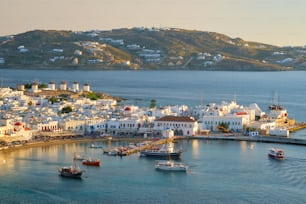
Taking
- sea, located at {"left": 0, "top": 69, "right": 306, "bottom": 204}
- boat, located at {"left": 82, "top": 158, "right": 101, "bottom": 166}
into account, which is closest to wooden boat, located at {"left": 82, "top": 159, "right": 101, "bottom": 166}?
boat, located at {"left": 82, "top": 158, "right": 101, "bottom": 166}

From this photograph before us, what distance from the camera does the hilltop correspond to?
76.6 m

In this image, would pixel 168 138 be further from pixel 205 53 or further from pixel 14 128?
pixel 205 53

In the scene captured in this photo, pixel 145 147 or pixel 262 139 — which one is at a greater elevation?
pixel 262 139

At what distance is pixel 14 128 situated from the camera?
806 inches

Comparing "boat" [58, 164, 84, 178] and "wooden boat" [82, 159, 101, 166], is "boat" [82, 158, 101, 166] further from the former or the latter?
"boat" [58, 164, 84, 178]

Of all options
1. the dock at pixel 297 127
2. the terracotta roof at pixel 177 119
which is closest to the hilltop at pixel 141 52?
the dock at pixel 297 127

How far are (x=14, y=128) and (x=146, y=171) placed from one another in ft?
19.3

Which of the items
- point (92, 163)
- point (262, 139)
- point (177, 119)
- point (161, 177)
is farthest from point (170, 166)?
point (177, 119)

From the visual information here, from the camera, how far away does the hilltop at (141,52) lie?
76.6 metres

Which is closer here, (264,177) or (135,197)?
(135,197)

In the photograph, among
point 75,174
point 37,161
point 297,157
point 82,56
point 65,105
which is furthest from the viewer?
point 82,56

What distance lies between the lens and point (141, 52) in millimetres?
84188

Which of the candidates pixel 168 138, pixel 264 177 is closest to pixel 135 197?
pixel 264 177

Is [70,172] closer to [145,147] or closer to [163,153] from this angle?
[163,153]
